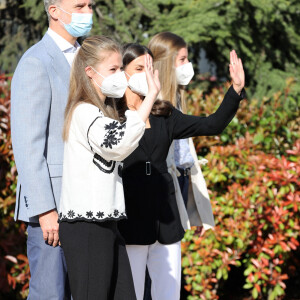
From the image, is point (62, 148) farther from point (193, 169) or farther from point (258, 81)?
point (258, 81)

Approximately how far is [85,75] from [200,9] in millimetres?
4402

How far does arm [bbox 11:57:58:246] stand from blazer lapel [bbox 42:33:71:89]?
110 mm

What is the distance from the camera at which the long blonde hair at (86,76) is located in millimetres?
2639

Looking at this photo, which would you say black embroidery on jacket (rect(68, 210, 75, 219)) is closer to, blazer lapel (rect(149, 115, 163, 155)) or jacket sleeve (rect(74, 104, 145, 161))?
jacket sleeve (rect(74, 104, 145, 161))

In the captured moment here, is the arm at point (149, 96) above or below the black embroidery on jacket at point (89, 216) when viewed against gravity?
above

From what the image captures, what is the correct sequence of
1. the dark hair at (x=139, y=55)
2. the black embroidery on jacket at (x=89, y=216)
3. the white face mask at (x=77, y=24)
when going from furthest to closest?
1. the dark hair at (x=139, y=55)
2. the white face mask at (x=77, y=24)
3. the black embroidery on jacket at (x=89, y=216)

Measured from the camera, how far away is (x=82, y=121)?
8.34ft

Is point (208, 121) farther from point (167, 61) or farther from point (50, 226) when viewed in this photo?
point (50, 226)

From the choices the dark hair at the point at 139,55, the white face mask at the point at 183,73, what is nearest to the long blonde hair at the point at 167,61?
the white face mask at the point at 183,73

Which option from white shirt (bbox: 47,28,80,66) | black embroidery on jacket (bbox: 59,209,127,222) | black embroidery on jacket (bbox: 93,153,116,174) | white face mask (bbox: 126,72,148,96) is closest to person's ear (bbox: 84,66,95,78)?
white shirt (bbox: 47,28,80,66)

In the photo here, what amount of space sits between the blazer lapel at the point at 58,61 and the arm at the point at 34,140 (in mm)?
110

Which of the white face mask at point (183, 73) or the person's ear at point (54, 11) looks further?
the white face mask at point (183, 73)

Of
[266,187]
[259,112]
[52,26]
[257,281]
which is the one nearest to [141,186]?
[52,26]

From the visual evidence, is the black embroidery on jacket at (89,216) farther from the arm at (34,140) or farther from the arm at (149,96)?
the arm at (149,96)
